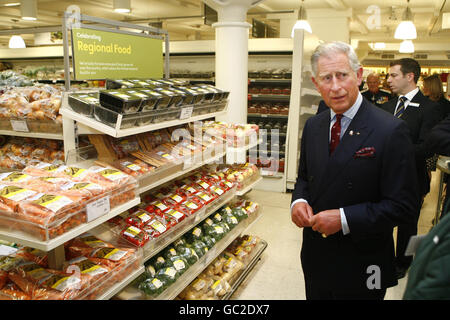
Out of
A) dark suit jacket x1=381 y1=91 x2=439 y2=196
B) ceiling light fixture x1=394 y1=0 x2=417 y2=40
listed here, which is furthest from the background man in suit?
ceiling light fixture x1=394 y1=0 x2=417 y2=40

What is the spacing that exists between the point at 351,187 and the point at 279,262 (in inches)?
94.3

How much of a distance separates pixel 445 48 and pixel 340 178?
16807 mm

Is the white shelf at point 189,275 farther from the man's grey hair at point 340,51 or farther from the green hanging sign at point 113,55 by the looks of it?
the man's grey hair at point 340,51

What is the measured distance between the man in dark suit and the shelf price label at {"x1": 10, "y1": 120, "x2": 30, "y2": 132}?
196 cm

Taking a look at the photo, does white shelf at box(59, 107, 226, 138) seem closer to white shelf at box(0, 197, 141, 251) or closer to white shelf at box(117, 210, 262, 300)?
white shelf at box(0, 197, 141, 251)

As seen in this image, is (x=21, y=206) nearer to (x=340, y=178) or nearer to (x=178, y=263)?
(x=178, y=263)

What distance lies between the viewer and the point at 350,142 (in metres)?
1.73

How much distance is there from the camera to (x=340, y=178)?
1761 millimetres

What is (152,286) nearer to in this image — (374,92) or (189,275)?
(189,275)

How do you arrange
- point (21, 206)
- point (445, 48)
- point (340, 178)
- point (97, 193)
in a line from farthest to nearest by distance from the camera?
point (445, 48), point (97, 193), point (340, 178), point (21, 206)

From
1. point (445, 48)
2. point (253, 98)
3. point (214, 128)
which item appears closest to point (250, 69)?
point (253, 98)

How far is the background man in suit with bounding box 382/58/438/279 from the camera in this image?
3.59 metres

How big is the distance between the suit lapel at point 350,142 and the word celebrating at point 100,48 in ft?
5.97

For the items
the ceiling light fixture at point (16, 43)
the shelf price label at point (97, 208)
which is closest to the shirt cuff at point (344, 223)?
the shelf price label at point (97, 208)
